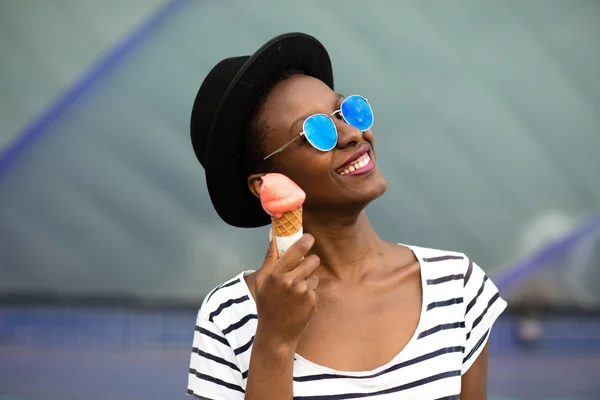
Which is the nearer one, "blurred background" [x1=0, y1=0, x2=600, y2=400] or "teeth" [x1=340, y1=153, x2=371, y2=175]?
"teeth" [x1=340, y1=153, x2=371, y2=175]

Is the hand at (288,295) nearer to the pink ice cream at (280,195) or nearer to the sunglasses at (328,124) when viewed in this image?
the pink ice cream at (280,195)

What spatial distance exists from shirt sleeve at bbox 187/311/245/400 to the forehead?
1.78ft

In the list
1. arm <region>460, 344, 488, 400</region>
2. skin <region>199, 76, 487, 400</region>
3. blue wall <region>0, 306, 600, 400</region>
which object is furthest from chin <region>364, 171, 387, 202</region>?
blue wall <region>0, 306, 600, 400</region>

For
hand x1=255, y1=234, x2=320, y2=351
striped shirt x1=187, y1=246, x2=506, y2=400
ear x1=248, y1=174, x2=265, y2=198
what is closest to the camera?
hand x1=255, y1=234, x2=320, y2=351

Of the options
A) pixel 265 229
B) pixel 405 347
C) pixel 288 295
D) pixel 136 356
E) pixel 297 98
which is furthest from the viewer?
pixel 136 356

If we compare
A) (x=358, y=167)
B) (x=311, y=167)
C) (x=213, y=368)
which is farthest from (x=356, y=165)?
A: (x=213, y=368)

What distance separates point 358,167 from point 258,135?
0.91ft

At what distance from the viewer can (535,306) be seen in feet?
22.4

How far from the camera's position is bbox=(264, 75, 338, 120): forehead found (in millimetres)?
1996

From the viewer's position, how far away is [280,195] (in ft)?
5.91

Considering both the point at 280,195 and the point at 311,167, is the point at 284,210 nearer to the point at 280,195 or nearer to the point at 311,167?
the point at 280,195

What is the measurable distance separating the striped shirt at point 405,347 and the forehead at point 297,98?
44cm

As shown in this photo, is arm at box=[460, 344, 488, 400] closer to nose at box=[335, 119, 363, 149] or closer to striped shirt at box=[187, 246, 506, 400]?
striped shirt at box=[187, 246, 506, 400]

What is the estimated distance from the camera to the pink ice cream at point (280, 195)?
5.87 ft
